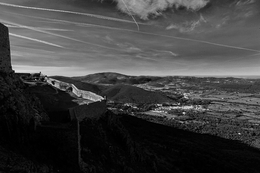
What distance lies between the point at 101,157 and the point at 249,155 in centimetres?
4447

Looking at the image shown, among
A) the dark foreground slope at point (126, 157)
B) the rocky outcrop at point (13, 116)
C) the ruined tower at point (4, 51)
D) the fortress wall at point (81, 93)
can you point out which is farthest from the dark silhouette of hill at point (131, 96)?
the rocky outcrop at point (13, 116)

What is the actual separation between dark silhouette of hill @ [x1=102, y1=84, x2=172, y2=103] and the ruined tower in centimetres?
11002

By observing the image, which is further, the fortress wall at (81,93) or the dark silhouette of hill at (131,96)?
the dark silhouette of hill at (131,96)

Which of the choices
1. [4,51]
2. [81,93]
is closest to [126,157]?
[81,93]

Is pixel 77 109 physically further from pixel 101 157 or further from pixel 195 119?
pixel 195 119

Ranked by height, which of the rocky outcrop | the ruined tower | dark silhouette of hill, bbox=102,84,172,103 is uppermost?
the ruined tower

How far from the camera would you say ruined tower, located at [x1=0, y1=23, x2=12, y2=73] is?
12.0 meters

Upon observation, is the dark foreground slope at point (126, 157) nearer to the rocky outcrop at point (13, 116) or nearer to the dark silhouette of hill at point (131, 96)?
the rocky outcrop at point (13, 116)

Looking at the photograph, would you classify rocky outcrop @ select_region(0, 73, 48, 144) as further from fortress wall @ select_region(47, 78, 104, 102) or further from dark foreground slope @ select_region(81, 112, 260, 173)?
fortress wall @ select_region(47, 78, 104, 102)

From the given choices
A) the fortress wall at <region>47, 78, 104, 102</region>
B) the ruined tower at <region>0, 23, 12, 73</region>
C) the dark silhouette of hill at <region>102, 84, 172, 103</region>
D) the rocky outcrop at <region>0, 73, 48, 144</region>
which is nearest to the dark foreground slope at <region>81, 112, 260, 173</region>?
the fortress wall at <region>47, 78, 104, 102</region>

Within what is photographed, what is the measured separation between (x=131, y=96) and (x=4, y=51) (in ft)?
391

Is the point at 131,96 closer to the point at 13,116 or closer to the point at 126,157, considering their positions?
the point at 126,157

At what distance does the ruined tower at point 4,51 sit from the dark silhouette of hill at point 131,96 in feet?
361

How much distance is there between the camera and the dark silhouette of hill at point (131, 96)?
126 meters
